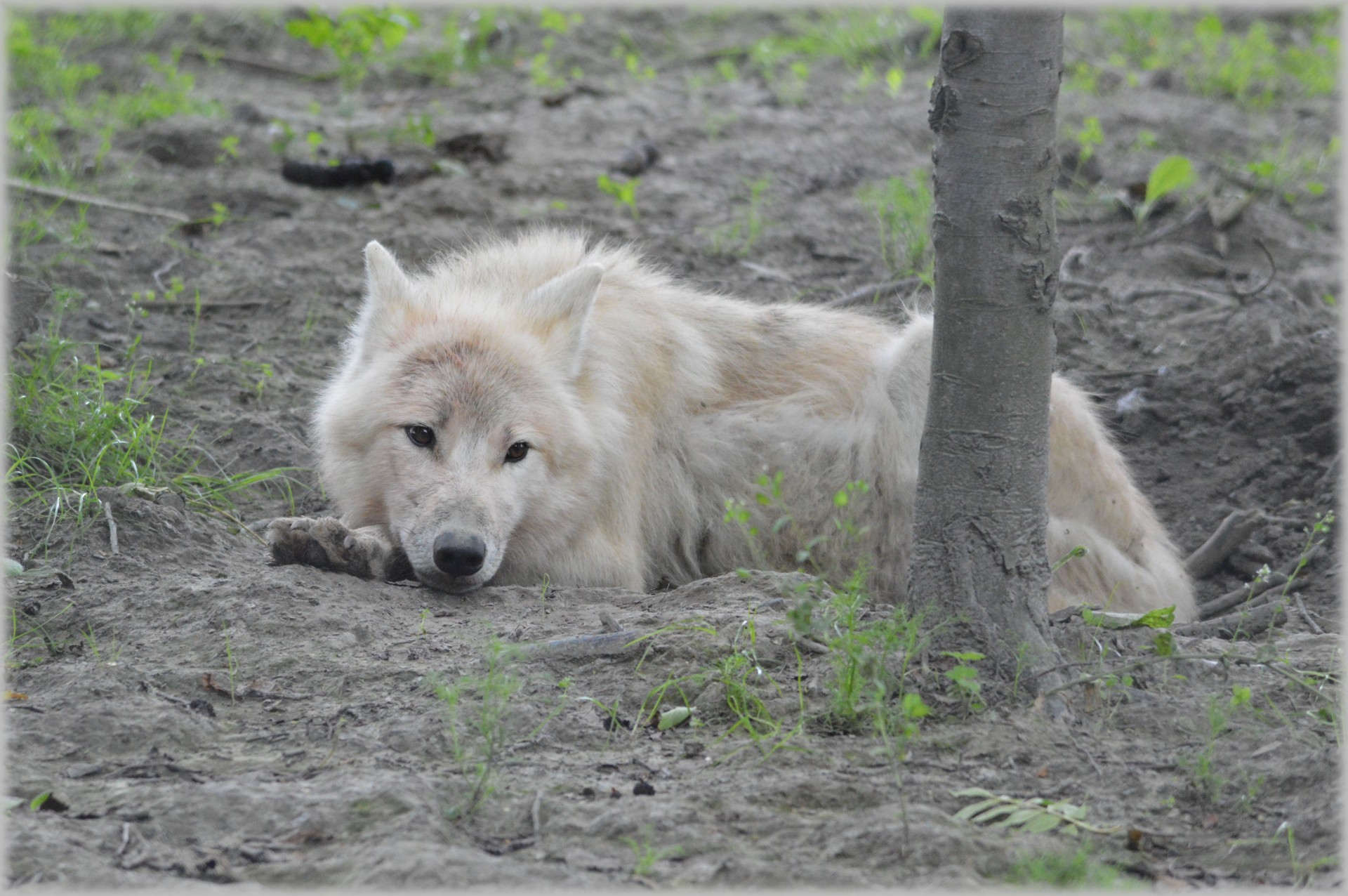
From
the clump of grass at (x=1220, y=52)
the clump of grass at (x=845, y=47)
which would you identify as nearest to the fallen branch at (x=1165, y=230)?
the clump of grass at (x=1220, y=52)

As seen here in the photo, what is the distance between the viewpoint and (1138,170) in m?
8.55

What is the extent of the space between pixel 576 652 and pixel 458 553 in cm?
70

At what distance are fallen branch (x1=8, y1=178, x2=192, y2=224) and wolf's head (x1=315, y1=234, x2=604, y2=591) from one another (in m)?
2.82

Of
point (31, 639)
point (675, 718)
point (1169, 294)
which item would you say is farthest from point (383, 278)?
point (1169, 294)

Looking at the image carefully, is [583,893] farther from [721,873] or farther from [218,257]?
[218,257]

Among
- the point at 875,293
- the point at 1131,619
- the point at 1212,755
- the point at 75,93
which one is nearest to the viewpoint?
the point at 1212,755

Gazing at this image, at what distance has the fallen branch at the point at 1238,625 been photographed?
4168 mm

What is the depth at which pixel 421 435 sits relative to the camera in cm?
436

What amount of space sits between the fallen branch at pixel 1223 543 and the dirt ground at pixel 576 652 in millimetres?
69

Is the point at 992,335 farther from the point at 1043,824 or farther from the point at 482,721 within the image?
the point at 482,721

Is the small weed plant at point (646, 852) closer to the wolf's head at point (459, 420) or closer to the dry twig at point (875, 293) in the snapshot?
the wolf's head at point (459, 420)

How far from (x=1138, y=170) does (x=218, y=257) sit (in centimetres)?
612

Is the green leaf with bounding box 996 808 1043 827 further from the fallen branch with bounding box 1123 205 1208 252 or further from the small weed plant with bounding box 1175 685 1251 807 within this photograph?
the fallen branch with bounding box 1123 205 1208 252

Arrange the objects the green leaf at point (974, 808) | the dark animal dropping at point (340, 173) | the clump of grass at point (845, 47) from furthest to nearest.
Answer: the clump of grass at point (845, 47) → the dark animal dropping at point (340, 173) → the green leaf at point (974, 808)
